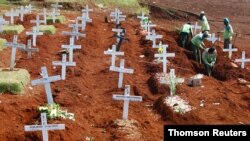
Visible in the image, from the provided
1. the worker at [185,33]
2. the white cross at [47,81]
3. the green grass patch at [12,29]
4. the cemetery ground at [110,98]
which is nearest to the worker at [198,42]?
the cemetery ground at [110,98]

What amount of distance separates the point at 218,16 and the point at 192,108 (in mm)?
25266

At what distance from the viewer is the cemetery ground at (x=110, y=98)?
35.3 feet

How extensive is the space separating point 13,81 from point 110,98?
2516mm

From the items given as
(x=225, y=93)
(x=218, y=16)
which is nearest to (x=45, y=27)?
(x=225, y=93)

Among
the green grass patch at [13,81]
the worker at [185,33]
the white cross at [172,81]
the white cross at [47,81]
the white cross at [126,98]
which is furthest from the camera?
the worker at [185,33]

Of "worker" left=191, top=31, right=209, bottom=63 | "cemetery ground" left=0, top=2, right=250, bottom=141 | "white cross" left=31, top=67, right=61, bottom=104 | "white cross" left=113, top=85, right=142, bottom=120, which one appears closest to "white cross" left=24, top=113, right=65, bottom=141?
"cemetery ground" left=0, top=2, right=250, bottom=141

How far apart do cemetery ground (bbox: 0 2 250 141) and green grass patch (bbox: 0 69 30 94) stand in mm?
244

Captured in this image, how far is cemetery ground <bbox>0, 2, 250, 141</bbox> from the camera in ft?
35.3

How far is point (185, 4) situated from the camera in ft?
135

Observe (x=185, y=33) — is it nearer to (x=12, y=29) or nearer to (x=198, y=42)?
(x=198, y=42)

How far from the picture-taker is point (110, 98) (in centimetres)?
1354

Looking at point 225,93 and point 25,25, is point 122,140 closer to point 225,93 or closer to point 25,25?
point 225,93

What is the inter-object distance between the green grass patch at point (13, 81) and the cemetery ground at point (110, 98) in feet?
0.80

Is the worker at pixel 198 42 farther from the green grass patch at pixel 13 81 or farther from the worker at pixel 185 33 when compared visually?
the green grass patch at pixel 13 81
